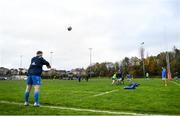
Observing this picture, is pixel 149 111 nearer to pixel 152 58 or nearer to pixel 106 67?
pixel 152 58

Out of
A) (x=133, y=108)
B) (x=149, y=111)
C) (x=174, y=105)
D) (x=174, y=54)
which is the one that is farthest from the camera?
(x=174, y=54)

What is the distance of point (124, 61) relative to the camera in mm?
189500

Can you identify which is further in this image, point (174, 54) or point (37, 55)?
point (174, 54)

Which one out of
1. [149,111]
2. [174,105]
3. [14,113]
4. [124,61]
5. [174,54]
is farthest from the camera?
[124,61]

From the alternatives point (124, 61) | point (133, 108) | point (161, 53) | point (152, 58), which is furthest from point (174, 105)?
point (124, 61)

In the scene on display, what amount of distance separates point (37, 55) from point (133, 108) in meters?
4.46

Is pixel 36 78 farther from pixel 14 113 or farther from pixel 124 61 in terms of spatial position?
pixel 124 61

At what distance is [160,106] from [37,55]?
5.50 m

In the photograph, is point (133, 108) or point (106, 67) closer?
point (133, 108)

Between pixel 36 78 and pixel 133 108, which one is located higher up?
pixel 36 78

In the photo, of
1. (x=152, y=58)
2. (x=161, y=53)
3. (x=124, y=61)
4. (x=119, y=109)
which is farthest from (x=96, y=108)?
(x=124, y=61)

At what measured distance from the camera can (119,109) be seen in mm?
12156

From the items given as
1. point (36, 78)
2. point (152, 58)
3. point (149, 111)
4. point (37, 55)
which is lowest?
point (149, 111)

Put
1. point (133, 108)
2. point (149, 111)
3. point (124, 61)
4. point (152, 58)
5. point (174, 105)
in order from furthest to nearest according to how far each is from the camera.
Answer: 1. point (124, 61)
2. point (152, 58)
3. point (174, 105)
4. point (133, 108)
5. point (149, 111)
